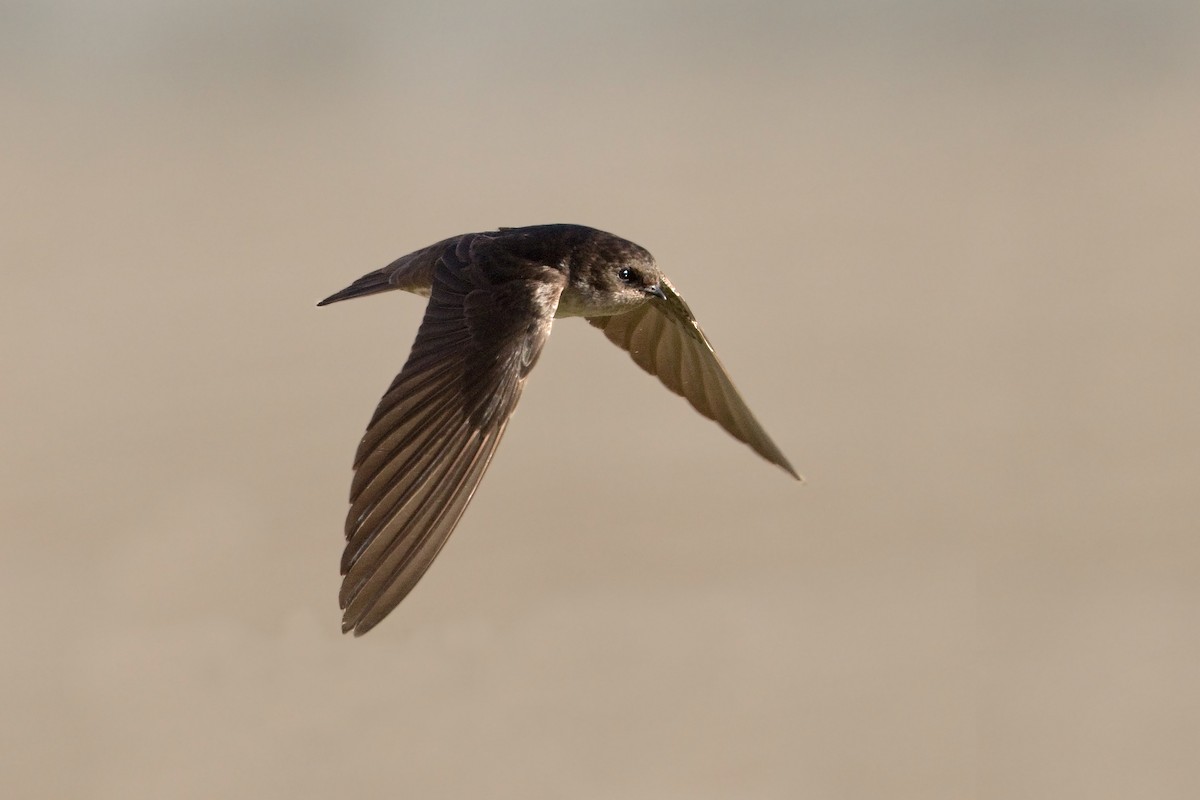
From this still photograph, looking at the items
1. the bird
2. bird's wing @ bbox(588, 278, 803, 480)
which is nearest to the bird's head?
the bird

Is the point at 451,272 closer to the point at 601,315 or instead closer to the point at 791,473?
the point at 601,315

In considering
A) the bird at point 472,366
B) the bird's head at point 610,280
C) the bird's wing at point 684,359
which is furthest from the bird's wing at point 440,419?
the bird's wing at point 684,359

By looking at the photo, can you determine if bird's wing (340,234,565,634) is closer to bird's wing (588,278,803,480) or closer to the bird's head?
the bird's head

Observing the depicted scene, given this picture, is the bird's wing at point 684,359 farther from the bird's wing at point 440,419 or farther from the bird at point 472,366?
the bird's wing at point 440,419

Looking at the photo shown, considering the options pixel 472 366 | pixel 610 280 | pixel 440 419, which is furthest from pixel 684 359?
pixel 440 419

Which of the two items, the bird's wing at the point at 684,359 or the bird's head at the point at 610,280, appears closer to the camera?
the bird's head at the point at 610,280

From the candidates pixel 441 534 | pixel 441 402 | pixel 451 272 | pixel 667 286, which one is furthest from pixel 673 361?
pixel 441 534

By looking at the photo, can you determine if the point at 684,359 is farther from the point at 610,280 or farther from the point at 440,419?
the point at 440,419
